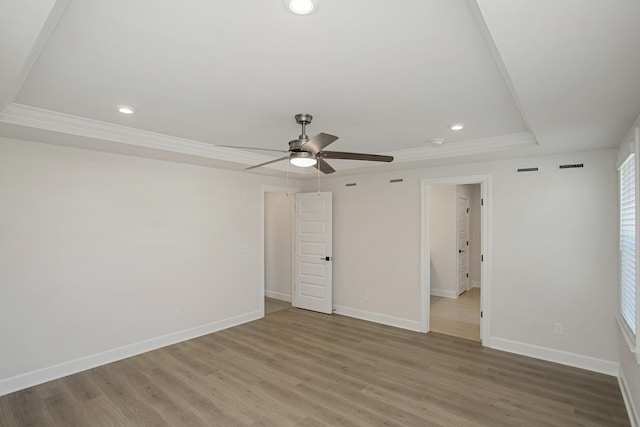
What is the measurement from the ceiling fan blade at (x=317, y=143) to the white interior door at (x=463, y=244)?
548cm

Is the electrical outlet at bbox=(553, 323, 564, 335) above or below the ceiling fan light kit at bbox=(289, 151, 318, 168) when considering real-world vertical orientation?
below

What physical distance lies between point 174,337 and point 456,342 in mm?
3894

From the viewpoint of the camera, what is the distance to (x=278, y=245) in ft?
22.7

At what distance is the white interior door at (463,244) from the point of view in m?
7.11

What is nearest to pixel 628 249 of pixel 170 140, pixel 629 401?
pixel 629 401

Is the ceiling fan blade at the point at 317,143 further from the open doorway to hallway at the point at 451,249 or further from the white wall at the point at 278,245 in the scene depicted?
the open doorway to hallway at the point at 451,249

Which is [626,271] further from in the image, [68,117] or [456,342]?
[68,117]

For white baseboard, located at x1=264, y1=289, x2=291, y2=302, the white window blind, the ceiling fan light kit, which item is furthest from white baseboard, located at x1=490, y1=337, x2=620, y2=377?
white baseboard, located at x1=264, y1=289, x2=291, y2=302

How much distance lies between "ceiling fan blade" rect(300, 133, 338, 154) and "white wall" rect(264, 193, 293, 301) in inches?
160

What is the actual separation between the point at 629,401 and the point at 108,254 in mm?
5509

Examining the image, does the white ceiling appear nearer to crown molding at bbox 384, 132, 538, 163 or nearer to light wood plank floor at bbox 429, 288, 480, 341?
crown molding at bbox 384, 132, 538, 163

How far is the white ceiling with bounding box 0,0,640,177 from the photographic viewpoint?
4.80 ft

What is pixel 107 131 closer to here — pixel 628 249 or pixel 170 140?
pixel 170 140

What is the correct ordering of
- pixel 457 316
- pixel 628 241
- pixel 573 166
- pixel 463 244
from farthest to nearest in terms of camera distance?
pixel 463 244, pixel 457 316, pixel 573 166, pixel 628 241
